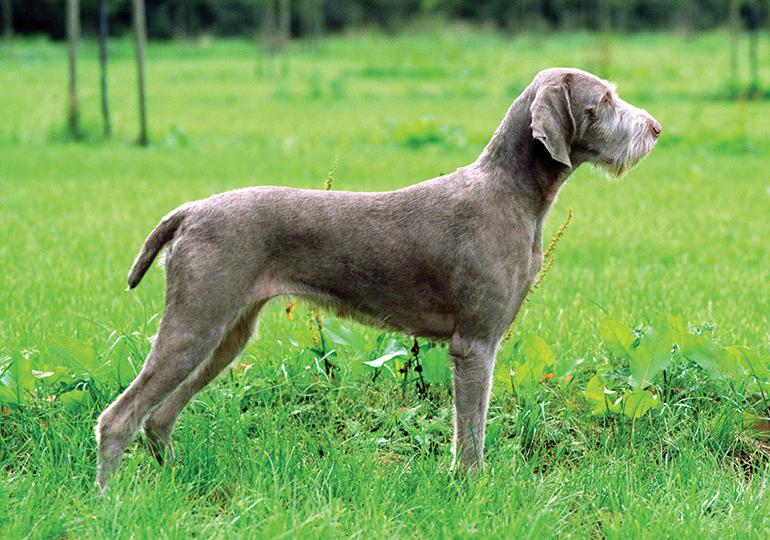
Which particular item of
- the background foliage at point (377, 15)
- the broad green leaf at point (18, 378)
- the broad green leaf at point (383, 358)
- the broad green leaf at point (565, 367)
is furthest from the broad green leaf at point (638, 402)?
the background foliage at point (377, 15)

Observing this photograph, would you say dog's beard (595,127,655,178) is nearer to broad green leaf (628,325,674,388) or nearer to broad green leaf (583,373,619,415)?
broad green leaf (628,325,674,388)

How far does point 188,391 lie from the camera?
4227mm

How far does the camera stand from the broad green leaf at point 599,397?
4.53 meters

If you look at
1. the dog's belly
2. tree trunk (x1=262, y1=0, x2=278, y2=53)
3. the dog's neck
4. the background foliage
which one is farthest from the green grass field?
the background foliage

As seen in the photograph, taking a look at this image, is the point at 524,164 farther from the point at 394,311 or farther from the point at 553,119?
the point at 394,311

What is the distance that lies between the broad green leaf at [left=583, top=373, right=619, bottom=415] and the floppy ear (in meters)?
1.12

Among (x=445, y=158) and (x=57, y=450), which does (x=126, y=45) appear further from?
(x=57, y=450)

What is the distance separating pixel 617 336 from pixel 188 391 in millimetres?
2050

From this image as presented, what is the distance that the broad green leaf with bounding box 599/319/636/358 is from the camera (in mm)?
4703

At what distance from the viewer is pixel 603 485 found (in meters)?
4.00

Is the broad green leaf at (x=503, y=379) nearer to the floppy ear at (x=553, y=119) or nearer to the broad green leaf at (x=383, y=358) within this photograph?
the broad green leaf at (x=383, y=358)

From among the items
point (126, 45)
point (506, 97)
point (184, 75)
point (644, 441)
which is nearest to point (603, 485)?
point (644, 441)

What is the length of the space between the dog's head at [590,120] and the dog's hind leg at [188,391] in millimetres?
1517

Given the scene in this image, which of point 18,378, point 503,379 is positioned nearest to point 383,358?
point 503,379
